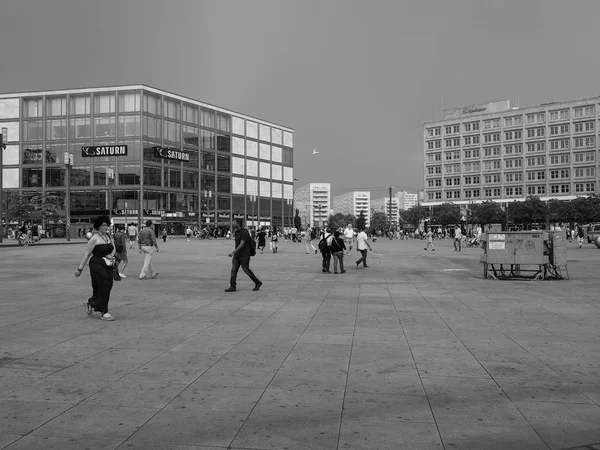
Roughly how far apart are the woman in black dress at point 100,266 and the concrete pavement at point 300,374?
27cm

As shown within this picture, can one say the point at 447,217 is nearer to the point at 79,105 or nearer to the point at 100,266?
the point at 79,105

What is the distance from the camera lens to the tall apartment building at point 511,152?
104250 millimetres

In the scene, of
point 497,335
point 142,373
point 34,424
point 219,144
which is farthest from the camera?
point 219,144

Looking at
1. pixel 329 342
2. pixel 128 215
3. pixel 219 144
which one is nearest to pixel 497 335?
pixel 329 342

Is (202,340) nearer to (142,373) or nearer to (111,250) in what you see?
(142,373)

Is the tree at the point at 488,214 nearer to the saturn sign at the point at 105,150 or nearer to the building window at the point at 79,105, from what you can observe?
the saturn sign at the point at 105,150

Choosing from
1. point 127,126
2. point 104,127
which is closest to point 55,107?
point 104,127

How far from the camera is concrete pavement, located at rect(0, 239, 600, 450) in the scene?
Result: 3881 mm

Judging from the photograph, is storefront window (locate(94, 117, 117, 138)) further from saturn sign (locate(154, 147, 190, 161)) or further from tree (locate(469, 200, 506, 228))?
tree (locate(469, 200, 506, 228))

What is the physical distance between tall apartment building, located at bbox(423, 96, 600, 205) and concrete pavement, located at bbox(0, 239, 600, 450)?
106 m

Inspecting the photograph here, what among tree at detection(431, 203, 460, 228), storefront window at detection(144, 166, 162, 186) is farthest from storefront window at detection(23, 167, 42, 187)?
tree at detection(431, 203, 460, 228)

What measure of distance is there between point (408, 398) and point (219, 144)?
8902cm

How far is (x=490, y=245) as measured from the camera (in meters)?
16.0

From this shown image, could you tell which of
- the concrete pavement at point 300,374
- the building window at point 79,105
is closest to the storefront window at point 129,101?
the building window at point 79,105
